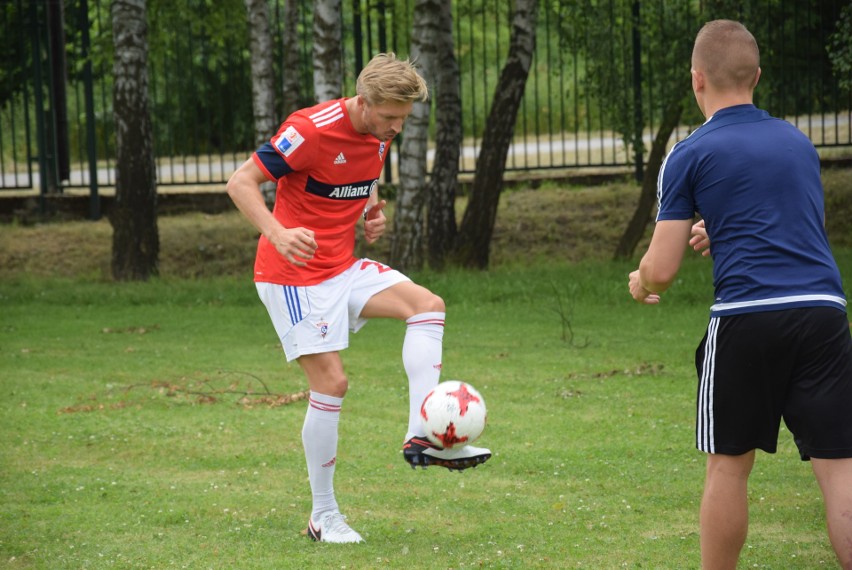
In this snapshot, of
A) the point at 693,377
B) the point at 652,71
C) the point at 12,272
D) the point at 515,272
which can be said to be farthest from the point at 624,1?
the point at 12,272

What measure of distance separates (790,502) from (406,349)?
7.23 ft

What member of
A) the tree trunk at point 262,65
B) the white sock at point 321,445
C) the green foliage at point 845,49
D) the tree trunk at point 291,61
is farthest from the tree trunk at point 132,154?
the white sock at point 321,445

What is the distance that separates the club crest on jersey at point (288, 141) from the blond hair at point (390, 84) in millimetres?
363

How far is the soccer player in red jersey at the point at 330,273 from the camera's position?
18.3 ft

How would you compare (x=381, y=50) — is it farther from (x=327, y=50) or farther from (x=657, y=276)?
(x=657, y=276)

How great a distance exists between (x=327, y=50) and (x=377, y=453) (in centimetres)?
820

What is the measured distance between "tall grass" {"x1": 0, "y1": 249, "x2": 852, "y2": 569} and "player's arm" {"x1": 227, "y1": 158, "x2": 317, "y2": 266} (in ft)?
4.67

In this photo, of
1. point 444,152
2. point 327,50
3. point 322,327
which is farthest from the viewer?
point 444,152

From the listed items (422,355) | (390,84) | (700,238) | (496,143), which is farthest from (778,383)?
(496,143)

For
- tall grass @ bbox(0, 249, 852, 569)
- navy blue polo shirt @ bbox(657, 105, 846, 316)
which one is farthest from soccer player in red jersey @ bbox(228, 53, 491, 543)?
navy blue polo shirt @ bbox(657, 105, 846, 316)

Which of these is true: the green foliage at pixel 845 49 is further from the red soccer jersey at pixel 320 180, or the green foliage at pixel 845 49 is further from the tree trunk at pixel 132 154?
the red soccer jersey at pixel 320 180

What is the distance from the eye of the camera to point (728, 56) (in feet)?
13.7

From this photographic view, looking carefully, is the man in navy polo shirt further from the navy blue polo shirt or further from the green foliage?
the green foliage

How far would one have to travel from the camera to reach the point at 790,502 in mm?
6164
